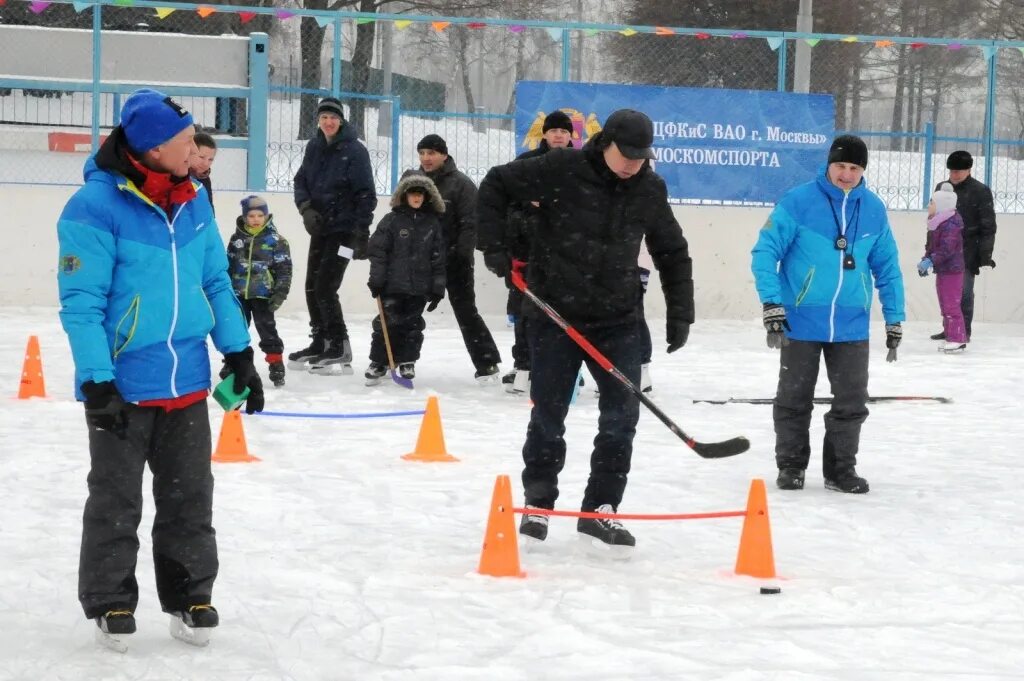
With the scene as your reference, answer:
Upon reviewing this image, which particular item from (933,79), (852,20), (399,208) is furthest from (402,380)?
(852,20)

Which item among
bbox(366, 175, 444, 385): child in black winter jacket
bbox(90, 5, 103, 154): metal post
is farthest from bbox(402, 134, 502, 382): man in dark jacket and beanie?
bbox(90, 5, 103, 154): metal post

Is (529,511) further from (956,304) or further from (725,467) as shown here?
(956,304)

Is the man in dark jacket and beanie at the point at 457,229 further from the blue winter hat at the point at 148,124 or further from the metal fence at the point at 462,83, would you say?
the blue winter hat at the point at 148,124

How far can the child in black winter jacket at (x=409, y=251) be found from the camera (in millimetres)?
9961

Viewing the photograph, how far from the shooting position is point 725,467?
772 cm

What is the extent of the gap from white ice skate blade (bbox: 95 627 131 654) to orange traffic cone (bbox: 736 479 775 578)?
7.08ft

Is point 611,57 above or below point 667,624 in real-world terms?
above

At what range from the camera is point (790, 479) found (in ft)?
23.6

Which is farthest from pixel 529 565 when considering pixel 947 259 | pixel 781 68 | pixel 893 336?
pixel 781 68

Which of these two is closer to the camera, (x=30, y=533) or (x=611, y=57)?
(x=30, y=533)

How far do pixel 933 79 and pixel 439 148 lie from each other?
25.4ft

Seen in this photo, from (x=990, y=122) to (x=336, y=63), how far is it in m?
6.37

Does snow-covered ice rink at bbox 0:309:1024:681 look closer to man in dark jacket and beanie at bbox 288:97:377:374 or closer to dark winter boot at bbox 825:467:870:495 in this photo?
dark winter boot at bbox 825:467:870:495

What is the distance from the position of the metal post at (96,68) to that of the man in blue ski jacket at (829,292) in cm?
812
